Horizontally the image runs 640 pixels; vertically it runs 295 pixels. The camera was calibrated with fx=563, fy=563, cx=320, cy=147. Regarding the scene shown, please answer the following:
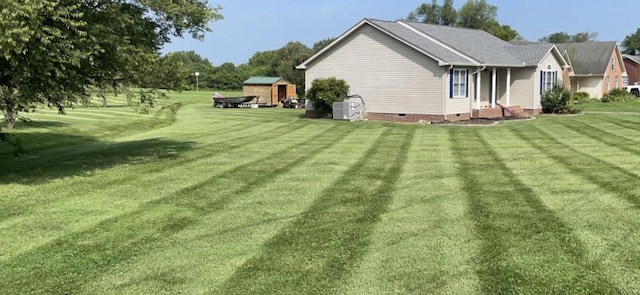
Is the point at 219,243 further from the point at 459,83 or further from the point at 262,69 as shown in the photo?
the point at 262,69

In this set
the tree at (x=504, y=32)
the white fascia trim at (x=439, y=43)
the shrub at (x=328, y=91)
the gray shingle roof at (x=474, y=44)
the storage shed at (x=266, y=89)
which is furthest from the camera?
the tree at (x=504, y=32)

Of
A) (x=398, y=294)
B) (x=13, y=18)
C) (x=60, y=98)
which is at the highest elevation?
(x=13, y=18)

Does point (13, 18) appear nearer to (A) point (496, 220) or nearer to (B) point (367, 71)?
(A) point (496, 220)

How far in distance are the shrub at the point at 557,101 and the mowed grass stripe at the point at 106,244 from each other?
2478 centimetres

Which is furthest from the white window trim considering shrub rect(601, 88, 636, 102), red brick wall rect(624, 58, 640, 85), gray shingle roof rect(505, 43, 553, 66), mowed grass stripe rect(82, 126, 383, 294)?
red brick wall rect(624, 58, 640, 85)

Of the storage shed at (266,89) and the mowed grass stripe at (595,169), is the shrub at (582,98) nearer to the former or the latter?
the storage shed at (266,89)

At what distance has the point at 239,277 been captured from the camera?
204 inches

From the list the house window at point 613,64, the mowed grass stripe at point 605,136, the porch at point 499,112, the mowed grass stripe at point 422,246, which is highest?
the house window at point 613,64

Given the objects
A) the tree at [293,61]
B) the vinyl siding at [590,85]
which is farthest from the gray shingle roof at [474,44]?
the tree at [293,61]

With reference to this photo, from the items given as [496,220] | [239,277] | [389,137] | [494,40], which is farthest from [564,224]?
[494,40]

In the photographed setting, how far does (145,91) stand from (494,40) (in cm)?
2741

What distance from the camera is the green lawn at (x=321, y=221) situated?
201 inches

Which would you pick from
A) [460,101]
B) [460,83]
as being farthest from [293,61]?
[460,101]

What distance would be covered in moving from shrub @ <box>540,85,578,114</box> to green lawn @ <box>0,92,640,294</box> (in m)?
16.3
